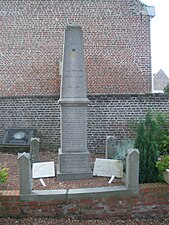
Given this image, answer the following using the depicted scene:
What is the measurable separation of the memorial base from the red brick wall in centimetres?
742

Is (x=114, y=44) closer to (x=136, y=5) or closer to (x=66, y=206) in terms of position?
(x=136, y=5)

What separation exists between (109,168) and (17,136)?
14.8ft

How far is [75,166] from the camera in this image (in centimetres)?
602

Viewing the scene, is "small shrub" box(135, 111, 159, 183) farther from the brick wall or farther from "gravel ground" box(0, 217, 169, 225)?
the brick wall

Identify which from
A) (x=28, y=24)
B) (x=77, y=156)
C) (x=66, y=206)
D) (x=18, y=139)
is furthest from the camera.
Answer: (x=28, y=24)

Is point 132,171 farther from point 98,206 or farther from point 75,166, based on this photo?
point 75,166

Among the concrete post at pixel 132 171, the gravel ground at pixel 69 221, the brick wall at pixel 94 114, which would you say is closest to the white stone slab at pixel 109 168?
the concrete post at pixel 132 171

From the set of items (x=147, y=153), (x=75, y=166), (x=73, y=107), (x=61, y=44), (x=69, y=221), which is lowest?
(x=69, y=221)

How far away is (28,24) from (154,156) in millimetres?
10148

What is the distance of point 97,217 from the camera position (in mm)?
4641

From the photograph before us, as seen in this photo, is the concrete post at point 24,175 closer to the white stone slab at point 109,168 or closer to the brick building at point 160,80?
the white stone slab at point 109,168

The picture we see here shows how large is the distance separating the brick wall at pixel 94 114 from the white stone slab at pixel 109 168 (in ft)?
11.3

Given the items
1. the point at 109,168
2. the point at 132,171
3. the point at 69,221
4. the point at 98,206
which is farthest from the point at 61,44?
the point at 69,221

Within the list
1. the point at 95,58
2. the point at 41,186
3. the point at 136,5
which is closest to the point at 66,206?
the point at 41,186
